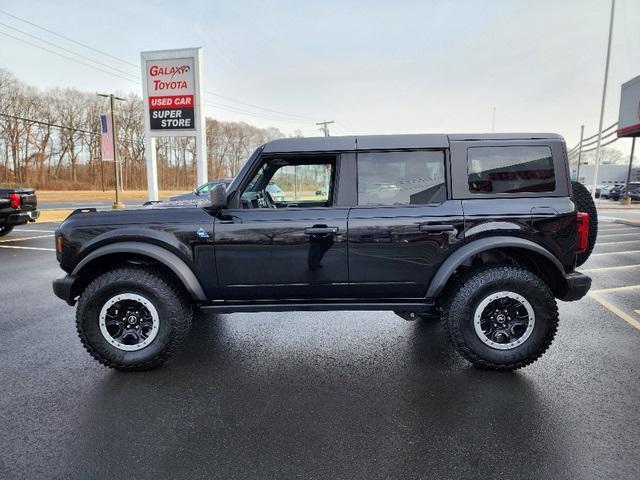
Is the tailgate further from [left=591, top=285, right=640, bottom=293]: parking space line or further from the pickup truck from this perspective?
[left=591, top=285, right=640, bottom=293]: parking space line

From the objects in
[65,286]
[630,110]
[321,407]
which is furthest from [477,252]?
[630,110]

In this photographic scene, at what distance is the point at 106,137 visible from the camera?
23266 mm

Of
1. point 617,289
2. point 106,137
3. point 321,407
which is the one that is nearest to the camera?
point 321,407

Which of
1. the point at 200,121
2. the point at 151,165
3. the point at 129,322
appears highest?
the point at 200,121

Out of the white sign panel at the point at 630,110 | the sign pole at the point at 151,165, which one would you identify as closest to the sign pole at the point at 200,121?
the sign pole at the point at 151,165

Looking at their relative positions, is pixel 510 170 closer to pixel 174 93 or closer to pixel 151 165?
pixel 174 93

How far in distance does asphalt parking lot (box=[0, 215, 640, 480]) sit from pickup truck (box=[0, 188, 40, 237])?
763 centimetres

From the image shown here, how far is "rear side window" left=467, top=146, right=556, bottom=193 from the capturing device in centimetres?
328

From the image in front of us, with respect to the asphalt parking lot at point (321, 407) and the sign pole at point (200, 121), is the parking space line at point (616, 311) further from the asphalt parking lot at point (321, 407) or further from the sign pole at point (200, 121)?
the sign pole at point (200, 121)

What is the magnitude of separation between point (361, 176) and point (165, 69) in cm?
1660

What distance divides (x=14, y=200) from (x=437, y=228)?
11.5m

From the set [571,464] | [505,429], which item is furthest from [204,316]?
[571,464]

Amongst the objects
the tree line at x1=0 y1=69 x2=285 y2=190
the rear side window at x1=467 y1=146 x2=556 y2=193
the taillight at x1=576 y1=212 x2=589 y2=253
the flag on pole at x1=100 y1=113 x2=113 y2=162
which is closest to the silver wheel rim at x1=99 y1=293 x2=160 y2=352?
the rear side window at x1=467 y1=146 x2=556 y2=193

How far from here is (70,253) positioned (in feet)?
11.0
